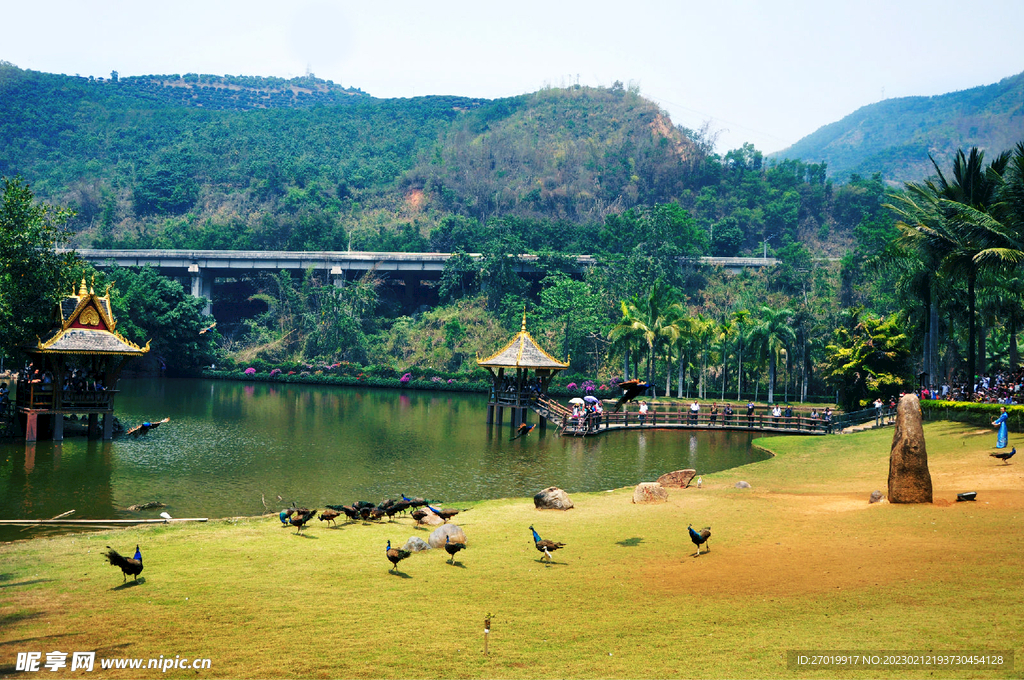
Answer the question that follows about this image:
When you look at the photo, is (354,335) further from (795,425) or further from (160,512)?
(160,512)

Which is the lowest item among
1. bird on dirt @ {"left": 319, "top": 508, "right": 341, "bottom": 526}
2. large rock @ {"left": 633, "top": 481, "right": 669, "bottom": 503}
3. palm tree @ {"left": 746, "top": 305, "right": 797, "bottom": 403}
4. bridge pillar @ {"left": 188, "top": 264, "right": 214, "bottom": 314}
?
bird on dirt @ {"left": 319, "top": 508, "right": 341, "bottom": 526}

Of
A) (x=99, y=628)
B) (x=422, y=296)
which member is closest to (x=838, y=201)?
(x=422, y=296)

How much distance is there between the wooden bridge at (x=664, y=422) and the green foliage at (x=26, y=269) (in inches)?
1018

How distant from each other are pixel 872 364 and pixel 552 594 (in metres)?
43.7

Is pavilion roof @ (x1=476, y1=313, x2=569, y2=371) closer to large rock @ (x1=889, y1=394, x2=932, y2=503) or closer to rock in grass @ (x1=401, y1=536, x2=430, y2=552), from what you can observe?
large rock @ (x1=889, y1=394, x2=932, y2=503)

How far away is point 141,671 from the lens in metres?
10.2

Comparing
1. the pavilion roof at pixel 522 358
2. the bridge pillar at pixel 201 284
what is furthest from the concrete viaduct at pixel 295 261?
the pavilion roof at pixel 522 358

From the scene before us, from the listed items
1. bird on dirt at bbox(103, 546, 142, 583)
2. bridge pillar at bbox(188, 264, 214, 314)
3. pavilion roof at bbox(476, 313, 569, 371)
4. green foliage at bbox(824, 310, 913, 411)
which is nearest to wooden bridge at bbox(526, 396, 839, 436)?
pavilion roof at bbox(476, 313, 569, 371)

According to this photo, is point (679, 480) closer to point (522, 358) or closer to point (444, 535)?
point (444, 535)

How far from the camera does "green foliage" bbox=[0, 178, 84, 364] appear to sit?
116 ft

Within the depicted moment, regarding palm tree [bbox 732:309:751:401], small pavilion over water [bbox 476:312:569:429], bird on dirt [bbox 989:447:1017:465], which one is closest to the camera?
bird on dirt [bbox 989:447:1017:465]

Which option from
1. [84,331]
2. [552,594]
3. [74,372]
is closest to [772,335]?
[84,331]

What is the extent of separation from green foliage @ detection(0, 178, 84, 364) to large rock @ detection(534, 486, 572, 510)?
26.4 meters

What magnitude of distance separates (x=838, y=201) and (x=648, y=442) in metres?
90.2
